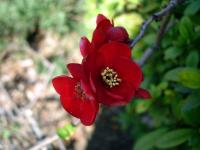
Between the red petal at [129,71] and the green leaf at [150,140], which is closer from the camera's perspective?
the red petal at [129,71]

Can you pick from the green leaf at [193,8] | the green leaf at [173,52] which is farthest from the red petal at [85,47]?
the green leaf at [173,52]

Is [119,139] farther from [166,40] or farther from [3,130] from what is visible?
[166,40]

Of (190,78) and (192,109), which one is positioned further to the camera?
(192,109)

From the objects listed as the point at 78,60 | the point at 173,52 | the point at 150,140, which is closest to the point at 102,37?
the point at 173,52

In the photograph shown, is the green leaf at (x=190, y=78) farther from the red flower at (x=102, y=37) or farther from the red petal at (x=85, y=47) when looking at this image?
the red petal at (x=85, y=47)

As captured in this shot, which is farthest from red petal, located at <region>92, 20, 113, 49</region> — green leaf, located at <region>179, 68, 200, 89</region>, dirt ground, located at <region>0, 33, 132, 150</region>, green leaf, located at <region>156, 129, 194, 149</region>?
dirt ground, located at <region>0, 33, 132, 150</region>

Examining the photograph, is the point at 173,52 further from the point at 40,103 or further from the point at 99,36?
the point at 40,103

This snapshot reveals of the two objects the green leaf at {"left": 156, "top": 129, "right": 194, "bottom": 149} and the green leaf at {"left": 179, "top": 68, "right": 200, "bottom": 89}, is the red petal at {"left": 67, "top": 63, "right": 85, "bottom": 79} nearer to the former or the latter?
the green leaf at {"left": 179, "top": 68, "right": 200, "bottom": 89}
